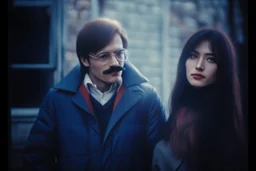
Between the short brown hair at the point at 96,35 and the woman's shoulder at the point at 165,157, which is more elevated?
the short brown hair at the point at 96,35

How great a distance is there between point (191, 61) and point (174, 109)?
0.87 feet

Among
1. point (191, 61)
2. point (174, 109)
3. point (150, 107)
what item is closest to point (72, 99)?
point (150, 107)

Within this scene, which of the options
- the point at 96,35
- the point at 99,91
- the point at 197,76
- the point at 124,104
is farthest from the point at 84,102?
the point at 197,76

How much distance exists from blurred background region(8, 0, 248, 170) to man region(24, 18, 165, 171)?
0.44ft

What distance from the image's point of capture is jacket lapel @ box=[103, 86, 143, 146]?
4.21ft

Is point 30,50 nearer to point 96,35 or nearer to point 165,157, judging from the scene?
point 96,35

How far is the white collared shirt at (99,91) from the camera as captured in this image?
1.32m

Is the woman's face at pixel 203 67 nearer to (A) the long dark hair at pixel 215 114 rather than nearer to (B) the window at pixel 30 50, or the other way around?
(A) the long dark hair at pixel 215 114

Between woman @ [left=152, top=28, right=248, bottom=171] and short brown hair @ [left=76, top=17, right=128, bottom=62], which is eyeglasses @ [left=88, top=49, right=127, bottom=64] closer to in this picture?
short brown hair @ [left=76, top=17, right=128, bottom=62]

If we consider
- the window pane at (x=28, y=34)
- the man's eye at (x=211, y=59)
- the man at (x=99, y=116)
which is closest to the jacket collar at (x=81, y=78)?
the man at (x=99, y=116)

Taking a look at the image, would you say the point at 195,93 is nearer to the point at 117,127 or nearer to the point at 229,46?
the point at 229,46

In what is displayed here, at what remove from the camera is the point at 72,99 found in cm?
130

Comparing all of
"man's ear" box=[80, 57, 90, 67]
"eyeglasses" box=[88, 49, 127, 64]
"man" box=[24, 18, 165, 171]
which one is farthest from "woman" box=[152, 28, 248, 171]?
"man's ear" box=[80, 57, 90, 67]

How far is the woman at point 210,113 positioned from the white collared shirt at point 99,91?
1.24ft
